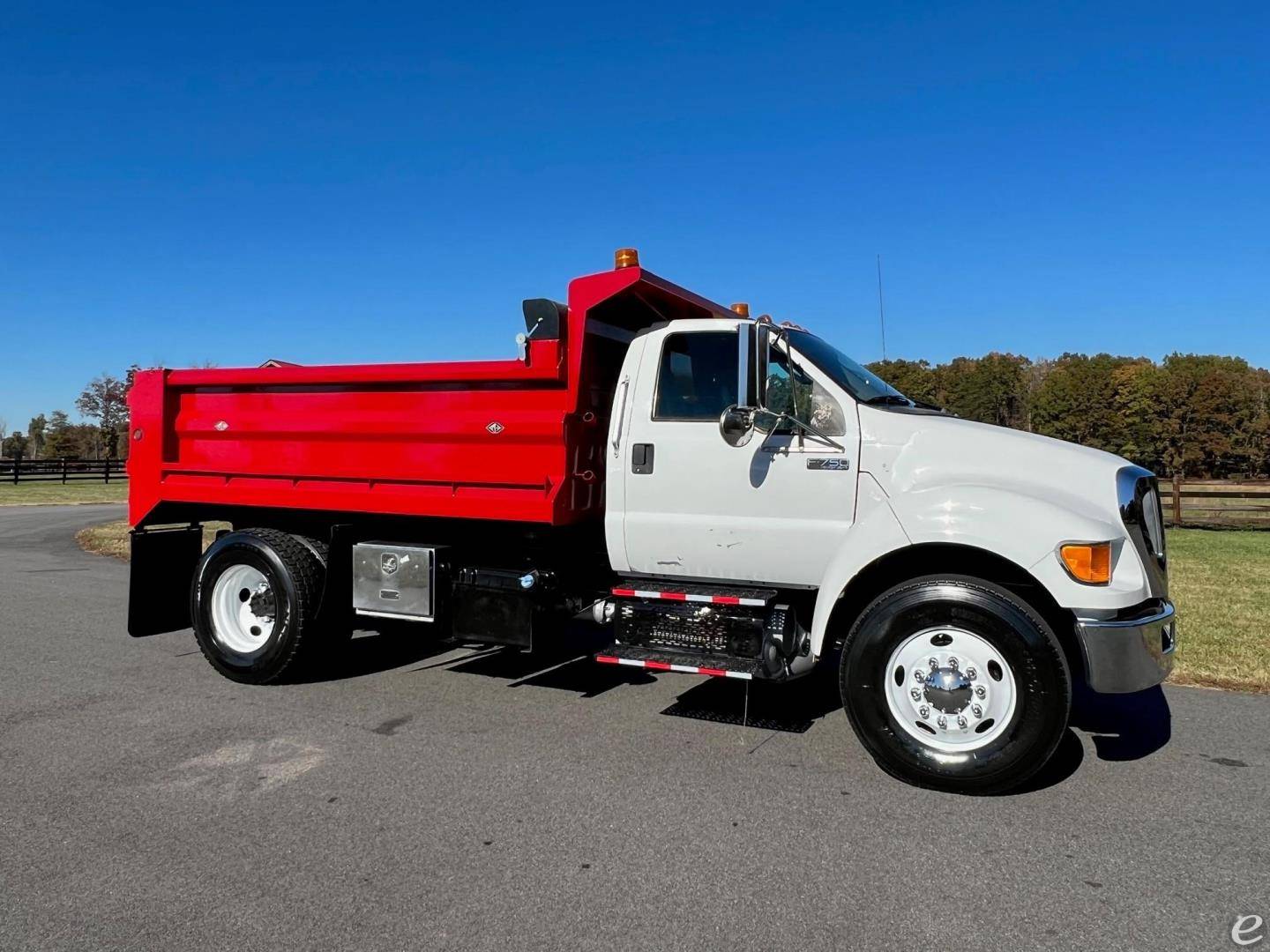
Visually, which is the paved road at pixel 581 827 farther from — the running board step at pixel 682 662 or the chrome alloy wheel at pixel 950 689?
the running board step at pixel 682 662

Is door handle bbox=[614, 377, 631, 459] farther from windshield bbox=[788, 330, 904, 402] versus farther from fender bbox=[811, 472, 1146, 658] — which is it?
fender bbox=[811, 472, 1146, 658]

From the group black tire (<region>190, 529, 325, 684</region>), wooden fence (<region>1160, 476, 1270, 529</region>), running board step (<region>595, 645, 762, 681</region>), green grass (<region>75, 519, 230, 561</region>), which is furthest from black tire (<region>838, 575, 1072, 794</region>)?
wooden fence (<region>1160, 476, 1270, 529</region>)

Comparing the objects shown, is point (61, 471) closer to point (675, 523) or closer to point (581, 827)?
point (675, 523)

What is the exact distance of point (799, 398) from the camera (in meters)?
4.89

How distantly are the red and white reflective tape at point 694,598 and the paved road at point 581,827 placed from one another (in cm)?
76

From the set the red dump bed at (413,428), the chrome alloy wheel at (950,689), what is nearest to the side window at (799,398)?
the red dump bed at (413,428)

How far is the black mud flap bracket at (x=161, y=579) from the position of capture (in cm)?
670

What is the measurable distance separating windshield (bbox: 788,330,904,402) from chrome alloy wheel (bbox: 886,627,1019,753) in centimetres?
136

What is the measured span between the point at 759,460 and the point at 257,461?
3.78 m

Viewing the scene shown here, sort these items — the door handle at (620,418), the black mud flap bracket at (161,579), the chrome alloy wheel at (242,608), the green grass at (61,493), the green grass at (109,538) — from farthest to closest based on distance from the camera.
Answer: the green grass at (61,493)
the green grass at (109,538)
the black mud flap bracket at (161,579)
the chrome alloy wheel at (242,608)
the door handle at (620,418)

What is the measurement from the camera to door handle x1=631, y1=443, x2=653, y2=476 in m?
5.23

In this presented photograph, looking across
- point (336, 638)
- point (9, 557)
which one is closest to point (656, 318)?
point (336, 638)

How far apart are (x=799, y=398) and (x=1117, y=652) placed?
6.45 ft

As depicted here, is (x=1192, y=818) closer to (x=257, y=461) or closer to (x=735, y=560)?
(x=735, y=560)
